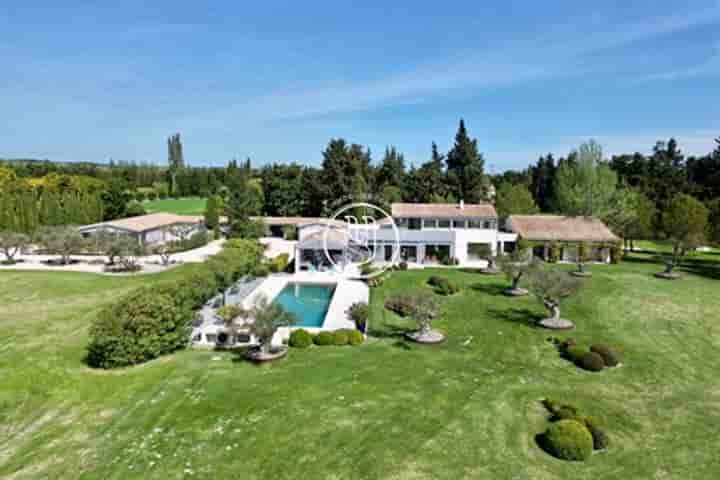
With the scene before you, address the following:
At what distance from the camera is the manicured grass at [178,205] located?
84.2m

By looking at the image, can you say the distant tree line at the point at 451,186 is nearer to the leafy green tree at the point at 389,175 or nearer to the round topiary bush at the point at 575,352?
the leafy green tree at the point at 389,175

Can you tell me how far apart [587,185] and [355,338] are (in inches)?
1702

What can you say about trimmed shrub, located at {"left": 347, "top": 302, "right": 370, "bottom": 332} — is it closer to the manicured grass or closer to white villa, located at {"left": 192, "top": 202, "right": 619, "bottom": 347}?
white villa, located at {"left": 192, "top": 202, "right": 619, "bottom": 347}

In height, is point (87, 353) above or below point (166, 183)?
below

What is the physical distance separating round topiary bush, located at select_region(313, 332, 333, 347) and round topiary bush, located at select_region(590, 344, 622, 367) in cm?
1215

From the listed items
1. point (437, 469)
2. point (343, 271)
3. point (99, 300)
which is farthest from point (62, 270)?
point (437, 469)

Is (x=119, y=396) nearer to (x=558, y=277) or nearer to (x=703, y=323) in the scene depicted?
(x=558, y=277)

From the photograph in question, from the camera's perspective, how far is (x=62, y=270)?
35.9 m

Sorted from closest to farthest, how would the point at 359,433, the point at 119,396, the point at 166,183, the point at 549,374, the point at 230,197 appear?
the point at 359,433 → the point at 119,396 → the point at 549,374 → the point at 230,197 → the point at 166,183

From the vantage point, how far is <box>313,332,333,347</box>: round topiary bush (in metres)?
21.4

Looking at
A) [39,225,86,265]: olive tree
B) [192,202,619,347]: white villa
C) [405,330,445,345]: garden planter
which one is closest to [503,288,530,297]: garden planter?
[192,202,619,347]: white villa

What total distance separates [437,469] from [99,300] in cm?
2448

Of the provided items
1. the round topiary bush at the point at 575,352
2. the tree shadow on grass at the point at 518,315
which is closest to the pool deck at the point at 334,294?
the tree shadow on grass at the point at 518,315

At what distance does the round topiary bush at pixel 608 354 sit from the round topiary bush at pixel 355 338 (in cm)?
1071
